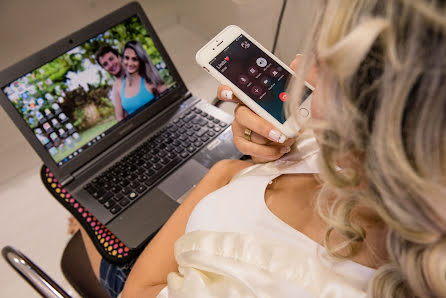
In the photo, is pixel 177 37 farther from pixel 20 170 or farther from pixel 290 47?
pixel 20 170

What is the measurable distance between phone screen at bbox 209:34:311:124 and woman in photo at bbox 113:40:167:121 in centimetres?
28

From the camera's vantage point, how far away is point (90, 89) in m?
0.69

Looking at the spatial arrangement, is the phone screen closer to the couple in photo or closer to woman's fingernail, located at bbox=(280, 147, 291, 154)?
woman's fingernail, located at bbox=(280, 147, 291, 154)

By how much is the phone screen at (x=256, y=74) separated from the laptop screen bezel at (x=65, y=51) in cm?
28

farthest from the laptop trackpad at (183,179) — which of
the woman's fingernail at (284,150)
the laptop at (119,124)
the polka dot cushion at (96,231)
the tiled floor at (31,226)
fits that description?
the tiled floor at (31,226)

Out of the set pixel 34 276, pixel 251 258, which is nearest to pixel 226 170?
pixel 251 258

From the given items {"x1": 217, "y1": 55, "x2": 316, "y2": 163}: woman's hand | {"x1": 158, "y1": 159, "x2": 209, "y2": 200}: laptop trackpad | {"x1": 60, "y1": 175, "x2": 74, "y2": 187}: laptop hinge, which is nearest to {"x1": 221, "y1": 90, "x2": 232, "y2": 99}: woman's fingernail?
{"x1": 217, "y1": 55, "x2": 316, "y2": 163}: woman's hand

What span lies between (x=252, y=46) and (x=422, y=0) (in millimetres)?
351

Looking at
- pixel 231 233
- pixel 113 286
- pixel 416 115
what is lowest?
pixel 113 286

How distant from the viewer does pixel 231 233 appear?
0.43 meters

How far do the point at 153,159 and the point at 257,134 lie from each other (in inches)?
11.0

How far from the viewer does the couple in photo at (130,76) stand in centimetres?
71

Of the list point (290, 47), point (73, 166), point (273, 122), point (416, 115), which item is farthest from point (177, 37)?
point (416, 115)

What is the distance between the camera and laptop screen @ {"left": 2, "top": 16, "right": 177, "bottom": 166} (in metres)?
0.64
